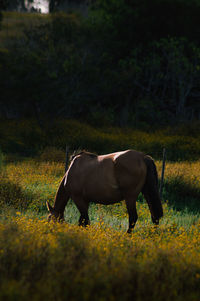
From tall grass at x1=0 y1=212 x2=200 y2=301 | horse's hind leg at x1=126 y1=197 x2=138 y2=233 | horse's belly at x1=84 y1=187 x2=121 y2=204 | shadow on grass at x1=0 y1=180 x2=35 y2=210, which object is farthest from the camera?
shadow on grass at x1=0 y1=180 x2=35 y2=210

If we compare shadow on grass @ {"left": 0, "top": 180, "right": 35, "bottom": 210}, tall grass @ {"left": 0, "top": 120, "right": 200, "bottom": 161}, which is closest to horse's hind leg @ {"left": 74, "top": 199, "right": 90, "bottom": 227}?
shadow on grass @ {"left": 0, "top": 180, "right": 35, "bottom": 210}

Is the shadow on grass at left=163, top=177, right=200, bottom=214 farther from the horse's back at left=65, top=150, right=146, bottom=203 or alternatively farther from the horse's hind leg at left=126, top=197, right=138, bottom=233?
the horse's back at left=65, top=150, right=146, bottom=203

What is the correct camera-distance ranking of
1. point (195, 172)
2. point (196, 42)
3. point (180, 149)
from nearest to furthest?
1. point (195, 172)
2. point (180, 149)
3. point (196, 42)

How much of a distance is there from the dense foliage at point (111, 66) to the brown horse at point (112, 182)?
17453 millimetres

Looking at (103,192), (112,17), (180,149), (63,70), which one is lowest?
(180,149)

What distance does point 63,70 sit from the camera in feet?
88.8

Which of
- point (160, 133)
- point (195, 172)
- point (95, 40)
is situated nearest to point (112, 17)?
point (95, 40)

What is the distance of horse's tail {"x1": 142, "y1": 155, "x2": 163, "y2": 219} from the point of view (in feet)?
26.4

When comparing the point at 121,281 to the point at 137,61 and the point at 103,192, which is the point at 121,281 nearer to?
the point at 103,192

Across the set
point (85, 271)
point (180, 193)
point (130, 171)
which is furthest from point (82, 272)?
point (180, 193)

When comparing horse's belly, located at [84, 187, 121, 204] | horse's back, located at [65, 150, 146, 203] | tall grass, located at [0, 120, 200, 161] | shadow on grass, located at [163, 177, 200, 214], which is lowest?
tall grass, located at [0, 120, 200, 161]

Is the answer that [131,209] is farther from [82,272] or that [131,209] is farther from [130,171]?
[82,272]

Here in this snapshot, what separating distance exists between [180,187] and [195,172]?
141 centimetres

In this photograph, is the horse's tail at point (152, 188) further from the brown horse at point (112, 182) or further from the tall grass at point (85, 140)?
the tall grass at point (85, 140)
